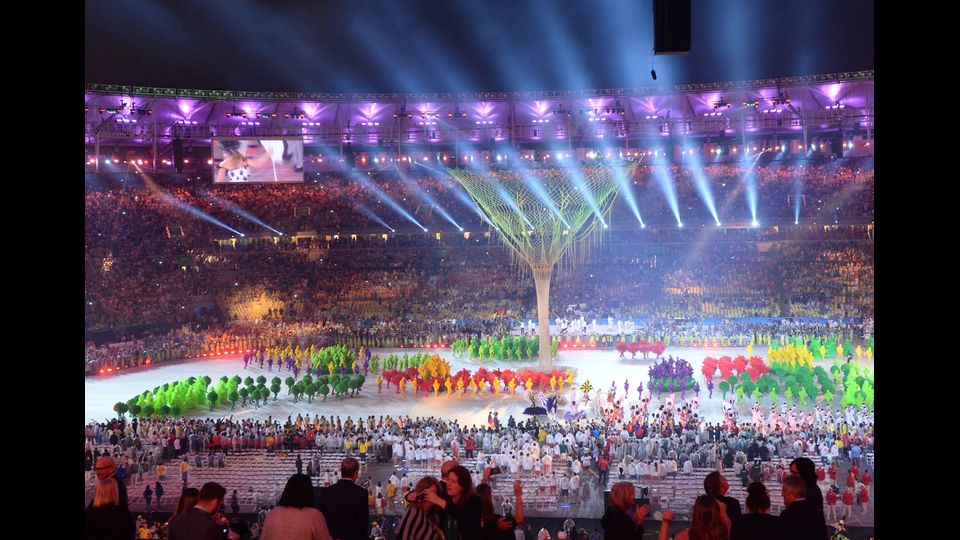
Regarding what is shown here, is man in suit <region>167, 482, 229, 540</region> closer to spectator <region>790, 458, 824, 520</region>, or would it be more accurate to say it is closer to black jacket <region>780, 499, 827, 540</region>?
black jacket <region>780, 499, 827, 540</region>

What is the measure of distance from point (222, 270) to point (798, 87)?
28.3 meters

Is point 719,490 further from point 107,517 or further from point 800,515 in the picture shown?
point 107,517

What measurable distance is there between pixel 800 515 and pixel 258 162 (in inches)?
943

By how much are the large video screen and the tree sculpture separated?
815 centimetres

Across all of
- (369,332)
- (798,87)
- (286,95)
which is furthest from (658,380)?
(286,95)

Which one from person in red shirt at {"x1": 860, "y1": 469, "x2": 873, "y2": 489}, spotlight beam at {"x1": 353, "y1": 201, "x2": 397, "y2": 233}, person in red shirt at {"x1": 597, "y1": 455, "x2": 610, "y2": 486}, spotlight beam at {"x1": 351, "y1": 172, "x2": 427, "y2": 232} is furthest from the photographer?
spotlight beam at {"x1": 351, "y1": 172, "x2": 427, "y2": 232}

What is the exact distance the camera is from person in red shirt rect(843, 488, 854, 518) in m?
9.52

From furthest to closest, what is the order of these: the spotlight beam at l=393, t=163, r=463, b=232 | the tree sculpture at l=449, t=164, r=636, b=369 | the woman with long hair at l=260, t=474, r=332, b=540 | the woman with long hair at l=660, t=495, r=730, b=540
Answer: the spotlight beam at l=393, t=163, r=463, b=232 < the tree sculpture at l=449, t=164, r=636, b=369 < the woman with long hair at l=260, t=474, r=332, b=540 < the woman with long hair at l=660, t=495, r=730, b=540

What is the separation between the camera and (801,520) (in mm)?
4477

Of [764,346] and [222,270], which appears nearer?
[764,346]

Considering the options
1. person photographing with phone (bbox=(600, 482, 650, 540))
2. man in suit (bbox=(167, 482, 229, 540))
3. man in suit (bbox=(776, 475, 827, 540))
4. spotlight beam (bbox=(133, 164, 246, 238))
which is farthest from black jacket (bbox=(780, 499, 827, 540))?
spotlight beam (bbox=(133, 164, 246, 238))

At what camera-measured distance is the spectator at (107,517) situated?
15.3ft
